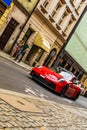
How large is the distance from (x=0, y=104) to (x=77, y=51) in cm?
3314

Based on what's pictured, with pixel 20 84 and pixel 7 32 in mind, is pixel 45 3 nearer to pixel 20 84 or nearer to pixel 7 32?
Result: pixel 7 32

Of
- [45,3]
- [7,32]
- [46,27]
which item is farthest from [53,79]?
[46,27]

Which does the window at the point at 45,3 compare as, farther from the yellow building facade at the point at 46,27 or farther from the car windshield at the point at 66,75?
the car windshield at the point at 66,75

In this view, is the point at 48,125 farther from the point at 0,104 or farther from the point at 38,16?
the point at 38,16

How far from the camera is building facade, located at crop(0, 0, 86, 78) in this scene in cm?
2367

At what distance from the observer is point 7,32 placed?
75.0 ft

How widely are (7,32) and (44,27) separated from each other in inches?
239

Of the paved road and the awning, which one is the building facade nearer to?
the awning

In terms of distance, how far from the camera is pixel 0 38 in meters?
22.3

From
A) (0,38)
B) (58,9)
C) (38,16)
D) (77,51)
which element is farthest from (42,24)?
(77,51)

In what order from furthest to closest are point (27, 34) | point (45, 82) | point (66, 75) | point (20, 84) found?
point (27, 34) < point (66, 75) < point (45, 82) < point (20, 84)

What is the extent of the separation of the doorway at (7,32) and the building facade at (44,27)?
121mm

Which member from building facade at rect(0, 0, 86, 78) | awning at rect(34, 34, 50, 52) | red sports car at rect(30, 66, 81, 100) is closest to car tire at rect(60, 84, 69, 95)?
red sports car at rect(30, 66, 81, 100)

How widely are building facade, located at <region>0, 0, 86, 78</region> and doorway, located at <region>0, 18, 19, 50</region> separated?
0.12 m
